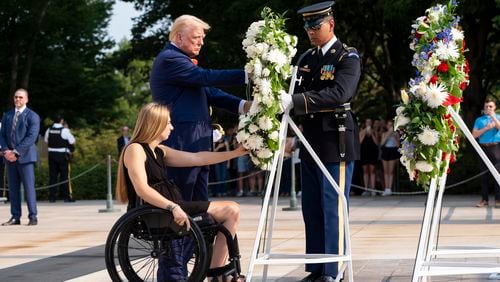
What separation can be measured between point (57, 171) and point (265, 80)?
1850cm

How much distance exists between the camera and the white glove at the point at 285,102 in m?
6.94

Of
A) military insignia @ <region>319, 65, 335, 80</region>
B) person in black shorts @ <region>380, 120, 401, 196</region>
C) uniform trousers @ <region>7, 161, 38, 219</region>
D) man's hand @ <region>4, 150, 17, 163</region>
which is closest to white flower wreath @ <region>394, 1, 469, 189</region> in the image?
military insignia @ <region>319, 65, 335, 80</region>

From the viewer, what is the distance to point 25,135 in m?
15.7

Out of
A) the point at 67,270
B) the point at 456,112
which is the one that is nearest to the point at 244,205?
the point at 67,270

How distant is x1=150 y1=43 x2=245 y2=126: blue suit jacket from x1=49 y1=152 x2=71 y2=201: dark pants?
55.4 ft

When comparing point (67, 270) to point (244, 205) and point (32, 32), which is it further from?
point (32, 32)

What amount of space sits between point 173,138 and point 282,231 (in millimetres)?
5863

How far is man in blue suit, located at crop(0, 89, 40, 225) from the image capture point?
1559 centimetres

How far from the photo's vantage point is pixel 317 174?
7.78 m

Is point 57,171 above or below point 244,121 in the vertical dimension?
below

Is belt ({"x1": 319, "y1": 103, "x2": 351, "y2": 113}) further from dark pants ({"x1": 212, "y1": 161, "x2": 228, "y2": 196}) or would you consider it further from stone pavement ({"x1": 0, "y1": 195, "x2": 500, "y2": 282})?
dark pants ({"x1": 212, "y1": 161, "x2": 228, "y2": 196})

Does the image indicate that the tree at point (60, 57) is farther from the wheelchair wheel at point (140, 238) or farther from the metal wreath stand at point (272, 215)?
the wheelchair wheel at point (140, 238)

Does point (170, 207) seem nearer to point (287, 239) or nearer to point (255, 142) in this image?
point (255, 142)

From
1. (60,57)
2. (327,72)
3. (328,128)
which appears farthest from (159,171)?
(60,57)
